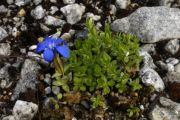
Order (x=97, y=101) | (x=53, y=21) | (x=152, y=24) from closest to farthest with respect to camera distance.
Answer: (x=97, y=101) < (x=152, y=24) < (x=53, y=21)

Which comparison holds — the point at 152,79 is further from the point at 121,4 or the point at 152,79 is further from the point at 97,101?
the point at 121,4

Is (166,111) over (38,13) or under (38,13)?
under

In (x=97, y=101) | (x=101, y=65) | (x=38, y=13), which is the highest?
(x=38, y=13)

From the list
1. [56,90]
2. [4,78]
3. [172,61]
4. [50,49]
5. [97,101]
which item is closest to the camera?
[50,49]

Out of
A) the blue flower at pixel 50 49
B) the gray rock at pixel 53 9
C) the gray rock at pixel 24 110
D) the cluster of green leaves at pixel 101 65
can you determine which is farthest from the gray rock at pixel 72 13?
the gray rock at pixel 24 110

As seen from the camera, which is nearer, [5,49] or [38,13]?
[5,49]

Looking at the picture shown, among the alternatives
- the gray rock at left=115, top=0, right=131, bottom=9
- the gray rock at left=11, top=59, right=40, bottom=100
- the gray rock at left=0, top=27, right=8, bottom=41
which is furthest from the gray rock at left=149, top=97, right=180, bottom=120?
the gray rock at left=0, top=27, right=8, bottom=41

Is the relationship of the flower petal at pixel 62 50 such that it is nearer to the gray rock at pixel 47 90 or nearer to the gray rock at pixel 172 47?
the gray rock at pixel 47 90

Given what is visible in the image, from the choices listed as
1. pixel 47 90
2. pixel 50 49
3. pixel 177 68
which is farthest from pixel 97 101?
pixel 177 68
